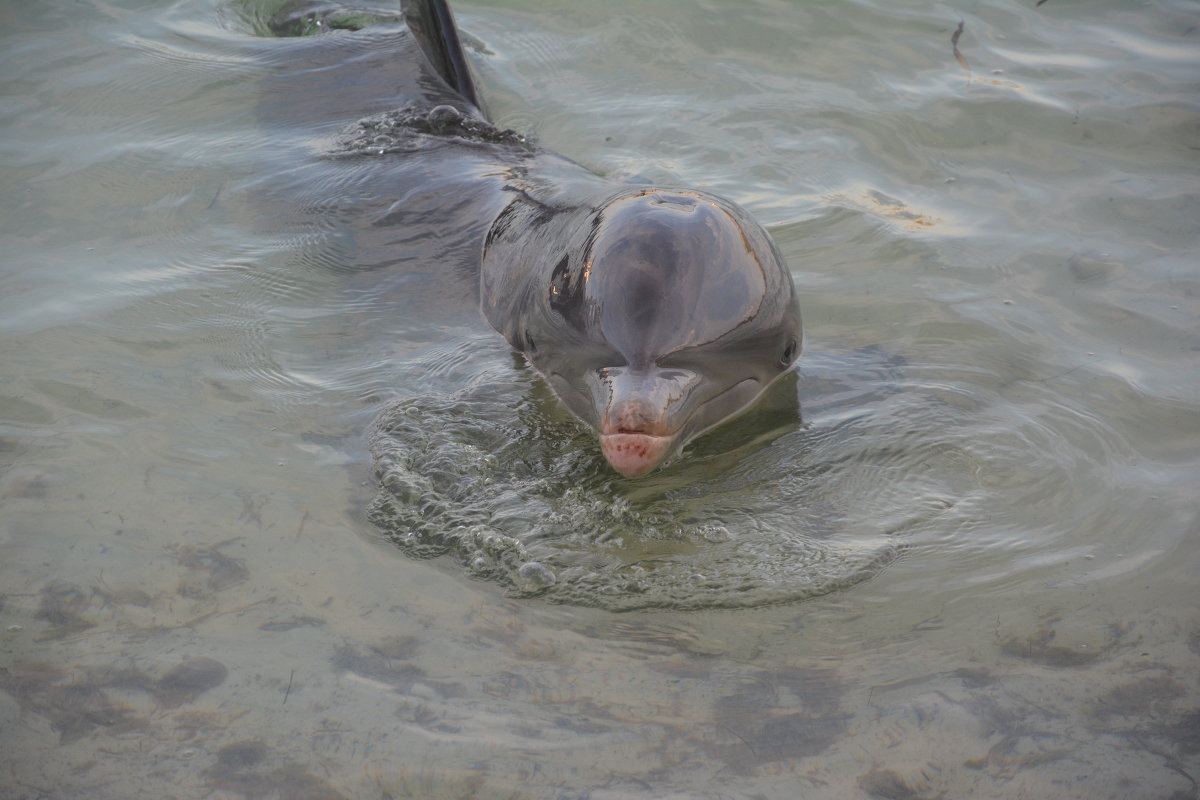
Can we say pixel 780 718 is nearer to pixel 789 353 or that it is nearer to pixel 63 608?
pixel 789 353

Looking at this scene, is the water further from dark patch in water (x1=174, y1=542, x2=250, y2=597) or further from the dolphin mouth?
the dolphin mouth

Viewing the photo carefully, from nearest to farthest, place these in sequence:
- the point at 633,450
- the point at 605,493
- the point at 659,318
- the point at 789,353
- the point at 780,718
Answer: the point at 780,718 → the point at 633,450 → the point at 659,318 → the point at 605,493 → the point at 789,353

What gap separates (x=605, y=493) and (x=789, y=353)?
42.9 inches

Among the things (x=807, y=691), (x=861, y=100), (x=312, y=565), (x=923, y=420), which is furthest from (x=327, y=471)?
(x=861, y=100)

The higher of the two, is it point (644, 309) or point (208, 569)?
point (644, 309)

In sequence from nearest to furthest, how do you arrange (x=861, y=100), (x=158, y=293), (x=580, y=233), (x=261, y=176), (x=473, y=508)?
(x=473, y=508) → (x=580, y=233) → (x=158, y=293) → (x=261, y=176) → (x=861, y=100)

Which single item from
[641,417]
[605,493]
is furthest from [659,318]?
[605,493]

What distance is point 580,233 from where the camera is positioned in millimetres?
4039

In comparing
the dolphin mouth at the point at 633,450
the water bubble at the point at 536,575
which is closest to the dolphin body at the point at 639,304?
the dolphin mouth at the point at 633,450

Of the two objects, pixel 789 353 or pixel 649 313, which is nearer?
pixel 649 313

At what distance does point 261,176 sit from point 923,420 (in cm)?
386

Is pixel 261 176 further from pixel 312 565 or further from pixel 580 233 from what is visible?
pixel 312 565

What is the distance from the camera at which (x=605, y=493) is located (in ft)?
12.2

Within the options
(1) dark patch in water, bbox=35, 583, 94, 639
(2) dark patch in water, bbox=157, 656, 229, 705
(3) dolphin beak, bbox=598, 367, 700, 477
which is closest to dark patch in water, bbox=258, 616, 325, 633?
(2) dark patch in water, bbox=157, 656, 229, 705
